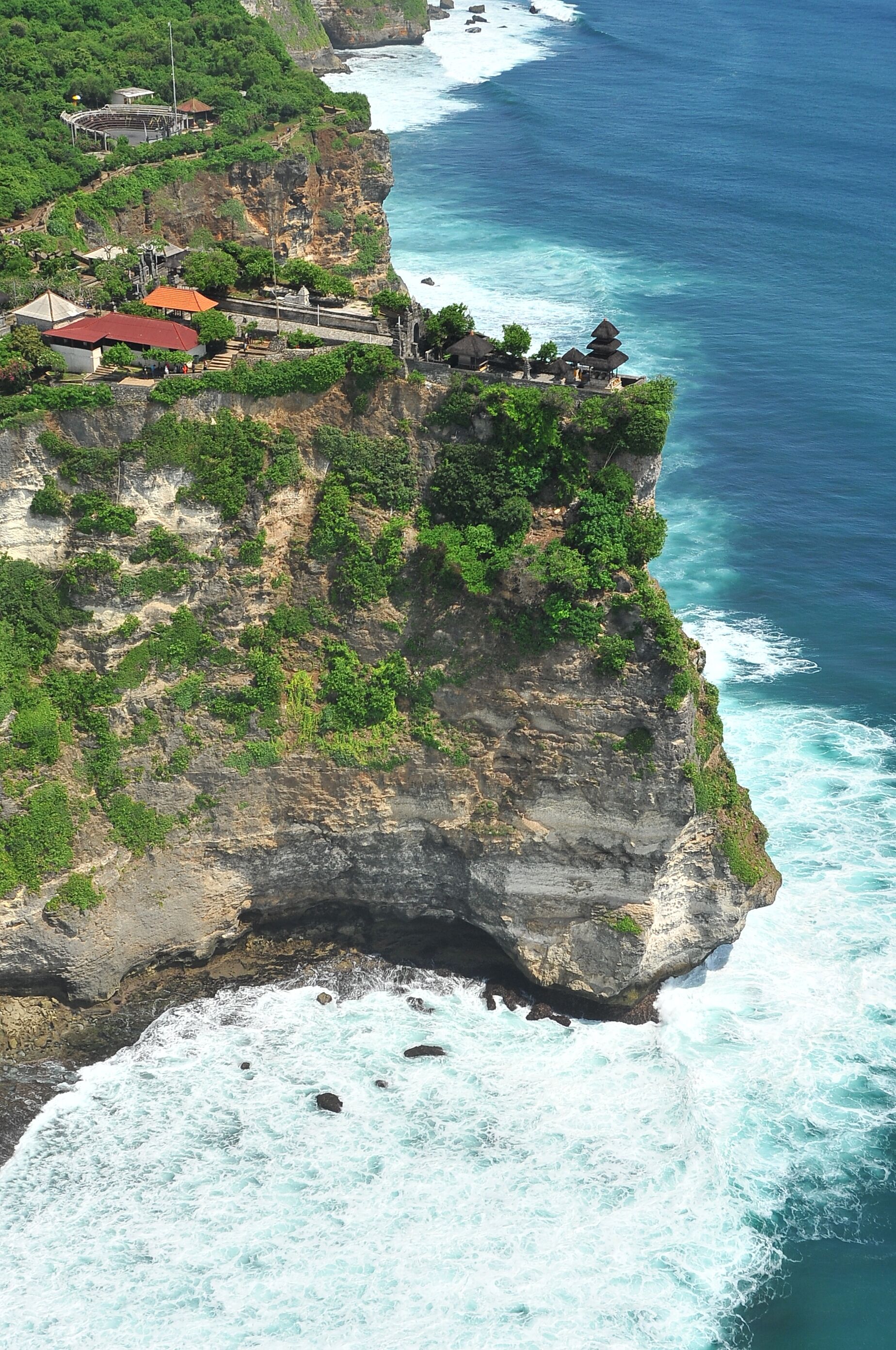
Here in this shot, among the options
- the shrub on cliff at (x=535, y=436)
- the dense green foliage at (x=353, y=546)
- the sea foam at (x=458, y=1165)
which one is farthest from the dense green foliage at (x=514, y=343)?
the sea foam at (x=458, y=1165)

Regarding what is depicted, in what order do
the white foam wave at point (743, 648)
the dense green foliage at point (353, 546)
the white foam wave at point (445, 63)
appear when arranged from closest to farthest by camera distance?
the dense green foliage at point (353, 546) → the white foam wave at point (743, 648) → the white foam wave at point (445, 63)

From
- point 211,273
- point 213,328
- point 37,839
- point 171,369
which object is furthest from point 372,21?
point 37,839

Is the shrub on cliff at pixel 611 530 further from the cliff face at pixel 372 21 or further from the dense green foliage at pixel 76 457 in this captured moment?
the cliff face at pixel 372 21

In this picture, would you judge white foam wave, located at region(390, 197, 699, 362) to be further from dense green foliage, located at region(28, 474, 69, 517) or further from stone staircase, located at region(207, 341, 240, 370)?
dense green foliage, located at region(28, 474, 69, 517)

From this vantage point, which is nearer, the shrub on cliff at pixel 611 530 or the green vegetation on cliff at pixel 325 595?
the shrub on cliff at pixel 611 530

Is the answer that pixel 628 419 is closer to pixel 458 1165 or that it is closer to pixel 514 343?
pixel 514 343
